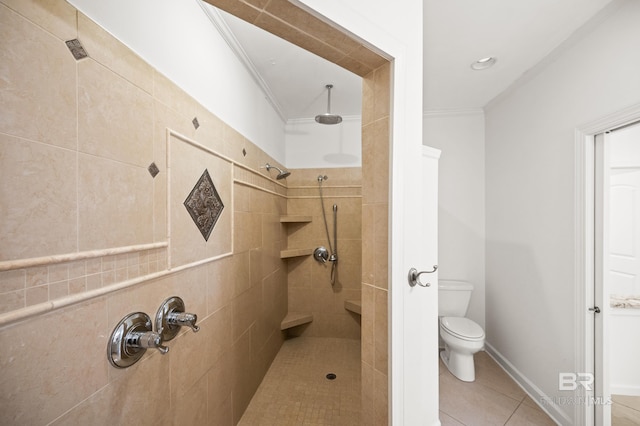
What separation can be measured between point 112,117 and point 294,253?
6.66 feet

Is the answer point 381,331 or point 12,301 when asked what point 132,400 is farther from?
point 381,331

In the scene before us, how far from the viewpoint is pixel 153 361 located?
89 cm

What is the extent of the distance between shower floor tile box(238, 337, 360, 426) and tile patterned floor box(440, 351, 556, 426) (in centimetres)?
68

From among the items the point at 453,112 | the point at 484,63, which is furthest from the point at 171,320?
the point at 453,112

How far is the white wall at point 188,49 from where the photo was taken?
78 centimetres

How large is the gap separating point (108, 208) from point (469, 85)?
2.74 metres

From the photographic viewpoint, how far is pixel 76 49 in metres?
0.64

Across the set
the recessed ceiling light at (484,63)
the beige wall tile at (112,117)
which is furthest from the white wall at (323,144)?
the beige wall tile at (112,117)

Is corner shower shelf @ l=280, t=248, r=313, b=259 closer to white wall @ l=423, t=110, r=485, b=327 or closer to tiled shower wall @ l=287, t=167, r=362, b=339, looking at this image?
tiled shower wall @ l=287, t=167, r=362, b=339

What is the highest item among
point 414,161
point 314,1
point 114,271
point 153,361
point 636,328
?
point 314,1

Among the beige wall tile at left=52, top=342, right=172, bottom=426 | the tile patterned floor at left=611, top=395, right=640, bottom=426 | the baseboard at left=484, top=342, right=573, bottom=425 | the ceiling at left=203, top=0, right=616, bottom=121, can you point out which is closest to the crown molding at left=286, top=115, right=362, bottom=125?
the ceiling at left=203, top=0, right=616, bottom=121

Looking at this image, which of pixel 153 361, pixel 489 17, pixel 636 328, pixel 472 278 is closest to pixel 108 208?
pixel 153 361

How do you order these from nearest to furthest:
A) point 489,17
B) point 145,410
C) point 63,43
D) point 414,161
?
point 63,43
point 145,410
point 414,161
point 489,17

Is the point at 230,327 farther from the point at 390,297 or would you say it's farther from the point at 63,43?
the point at 63,43
